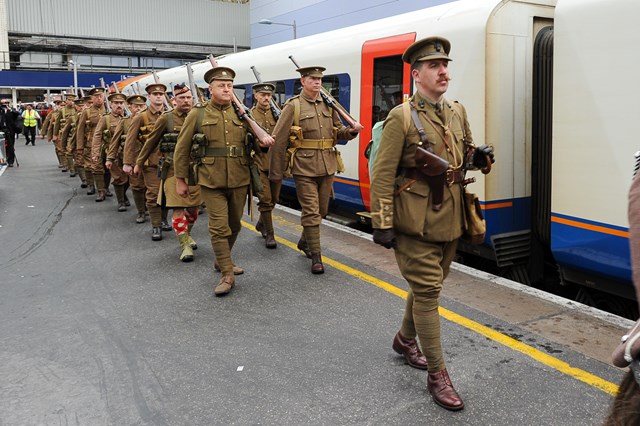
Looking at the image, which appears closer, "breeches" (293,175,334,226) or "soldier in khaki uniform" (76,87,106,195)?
"breeches" (293,175,334,226)

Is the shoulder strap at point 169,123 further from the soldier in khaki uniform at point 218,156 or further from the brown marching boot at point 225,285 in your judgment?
the brown marching boot at point 225,285

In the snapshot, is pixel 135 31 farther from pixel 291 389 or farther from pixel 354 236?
pixel 291 389

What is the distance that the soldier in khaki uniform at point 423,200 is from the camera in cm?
313

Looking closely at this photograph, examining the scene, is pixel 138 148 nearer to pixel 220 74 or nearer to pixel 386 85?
pixel 220 74

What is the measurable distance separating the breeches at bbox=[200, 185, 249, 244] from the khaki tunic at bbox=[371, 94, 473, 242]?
2.32 m

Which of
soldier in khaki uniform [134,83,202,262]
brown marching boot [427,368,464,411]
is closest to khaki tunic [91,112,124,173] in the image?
soldier in khaki uniform [134,83,202,262]

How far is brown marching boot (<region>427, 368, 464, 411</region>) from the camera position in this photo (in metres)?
3.08

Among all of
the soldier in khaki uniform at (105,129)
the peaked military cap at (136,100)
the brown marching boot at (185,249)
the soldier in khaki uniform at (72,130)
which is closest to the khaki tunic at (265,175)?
the brown marching boot at (185,249)

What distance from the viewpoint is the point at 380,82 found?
691 cm

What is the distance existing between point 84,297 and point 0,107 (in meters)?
17.0

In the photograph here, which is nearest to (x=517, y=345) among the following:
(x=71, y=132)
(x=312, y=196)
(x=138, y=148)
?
(x=312, y=196)

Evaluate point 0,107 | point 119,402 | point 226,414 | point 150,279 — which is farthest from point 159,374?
point 0,107

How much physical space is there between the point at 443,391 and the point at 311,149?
3116 millimetres

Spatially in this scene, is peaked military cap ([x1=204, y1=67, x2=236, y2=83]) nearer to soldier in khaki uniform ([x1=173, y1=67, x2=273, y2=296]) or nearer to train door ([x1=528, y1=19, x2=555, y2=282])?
soldier in khaki uniform ([x1=173, y1=67, x2=273, y2=296])
